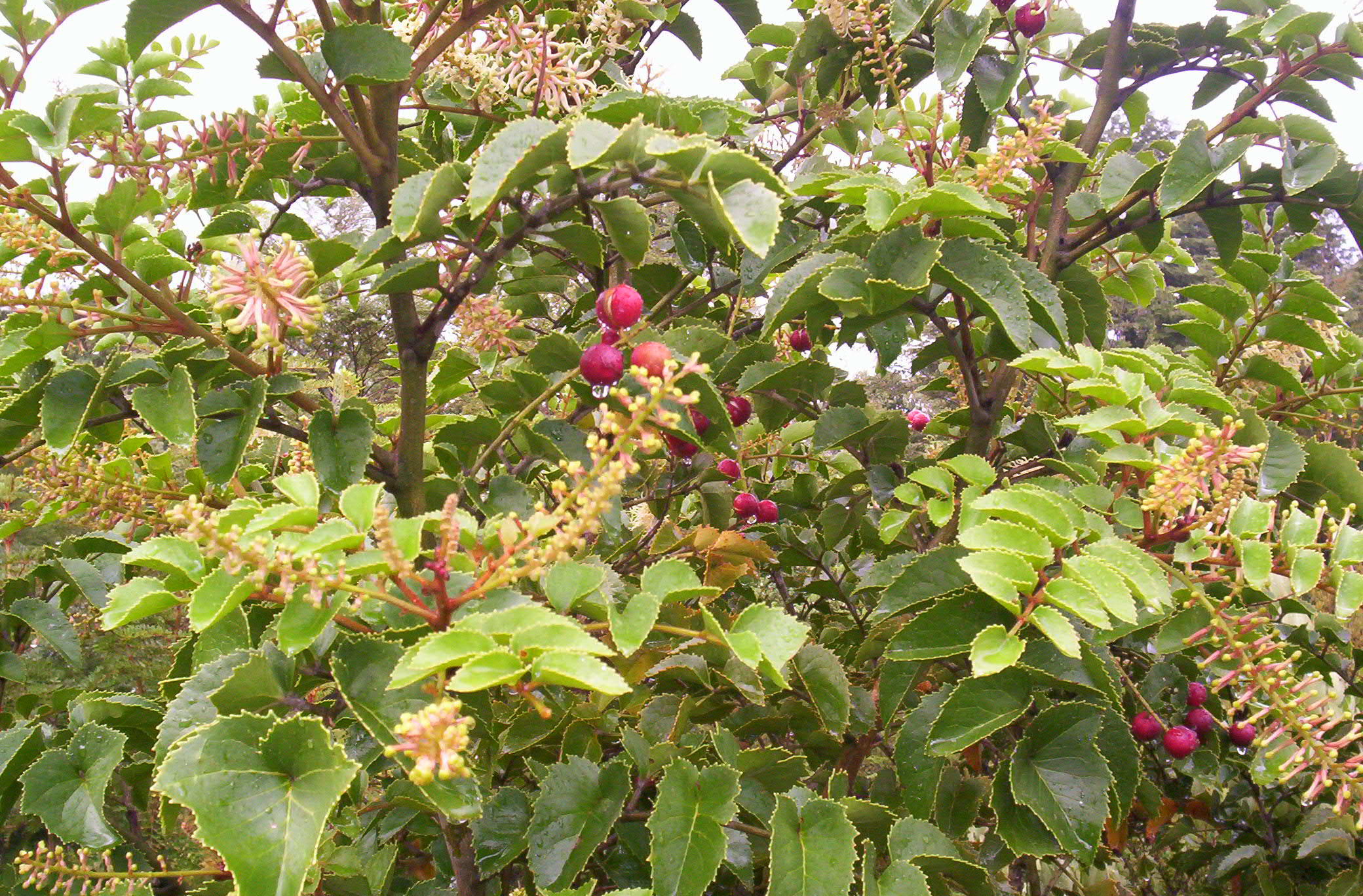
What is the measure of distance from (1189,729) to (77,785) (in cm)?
213

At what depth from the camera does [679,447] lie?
175 centimetres

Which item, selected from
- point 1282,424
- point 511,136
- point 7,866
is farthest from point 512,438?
point 1282,424

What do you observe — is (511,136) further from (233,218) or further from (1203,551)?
(1203,551)

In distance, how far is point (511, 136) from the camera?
1041mm

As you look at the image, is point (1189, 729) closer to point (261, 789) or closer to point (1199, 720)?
point (1199, 720)

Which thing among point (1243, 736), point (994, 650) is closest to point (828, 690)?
point (994, 650)

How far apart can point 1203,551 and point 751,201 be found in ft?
2.69

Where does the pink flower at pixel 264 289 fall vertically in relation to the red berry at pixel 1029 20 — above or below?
below

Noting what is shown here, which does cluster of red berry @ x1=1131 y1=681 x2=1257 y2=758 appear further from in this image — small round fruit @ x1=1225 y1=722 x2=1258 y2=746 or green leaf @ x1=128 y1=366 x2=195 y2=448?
green leaf @ x1=128 y1=366 x2=195 y2=448

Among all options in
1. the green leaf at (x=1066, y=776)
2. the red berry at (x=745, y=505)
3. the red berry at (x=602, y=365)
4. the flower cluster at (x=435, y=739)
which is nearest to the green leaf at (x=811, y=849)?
the green leaf at (x=1066, y=776)

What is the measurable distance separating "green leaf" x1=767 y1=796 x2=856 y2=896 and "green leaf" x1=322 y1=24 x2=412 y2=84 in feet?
3.53

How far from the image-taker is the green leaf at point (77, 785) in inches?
49.2

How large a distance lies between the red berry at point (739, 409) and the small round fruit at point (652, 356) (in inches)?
21.2

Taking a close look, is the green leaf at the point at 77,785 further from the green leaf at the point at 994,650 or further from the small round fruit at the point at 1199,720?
the small round fruit at the point at 1199,720
